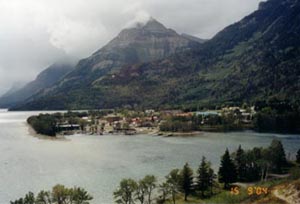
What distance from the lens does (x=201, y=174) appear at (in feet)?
284

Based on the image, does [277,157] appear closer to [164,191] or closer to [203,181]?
[203,181]

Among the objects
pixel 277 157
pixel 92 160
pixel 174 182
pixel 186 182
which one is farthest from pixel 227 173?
pixel 92 160

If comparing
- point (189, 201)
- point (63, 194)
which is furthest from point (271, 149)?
point (63, 194)

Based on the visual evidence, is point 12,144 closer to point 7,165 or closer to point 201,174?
point 7,165

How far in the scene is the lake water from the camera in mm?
98750

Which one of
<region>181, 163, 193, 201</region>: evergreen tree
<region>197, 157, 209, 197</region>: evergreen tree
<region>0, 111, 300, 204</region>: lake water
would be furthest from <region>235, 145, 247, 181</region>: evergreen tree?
<region>181, 163, 193, 201</region>: evergreen tree

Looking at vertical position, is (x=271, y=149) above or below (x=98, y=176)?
above

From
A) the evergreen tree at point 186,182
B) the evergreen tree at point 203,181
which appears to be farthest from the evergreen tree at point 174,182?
the evergreen tree at point 203,181

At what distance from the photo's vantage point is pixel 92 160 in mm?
132375

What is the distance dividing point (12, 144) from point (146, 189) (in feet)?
379

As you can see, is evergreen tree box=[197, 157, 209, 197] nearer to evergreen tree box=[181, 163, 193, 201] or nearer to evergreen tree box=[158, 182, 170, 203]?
evergreen tree box=[181, 163, 193, 201]

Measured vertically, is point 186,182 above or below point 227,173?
below

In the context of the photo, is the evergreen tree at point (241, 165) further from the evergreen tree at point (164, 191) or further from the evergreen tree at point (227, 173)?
the evergreen tree at point (164, 191)

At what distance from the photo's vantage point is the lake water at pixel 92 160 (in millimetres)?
98750
